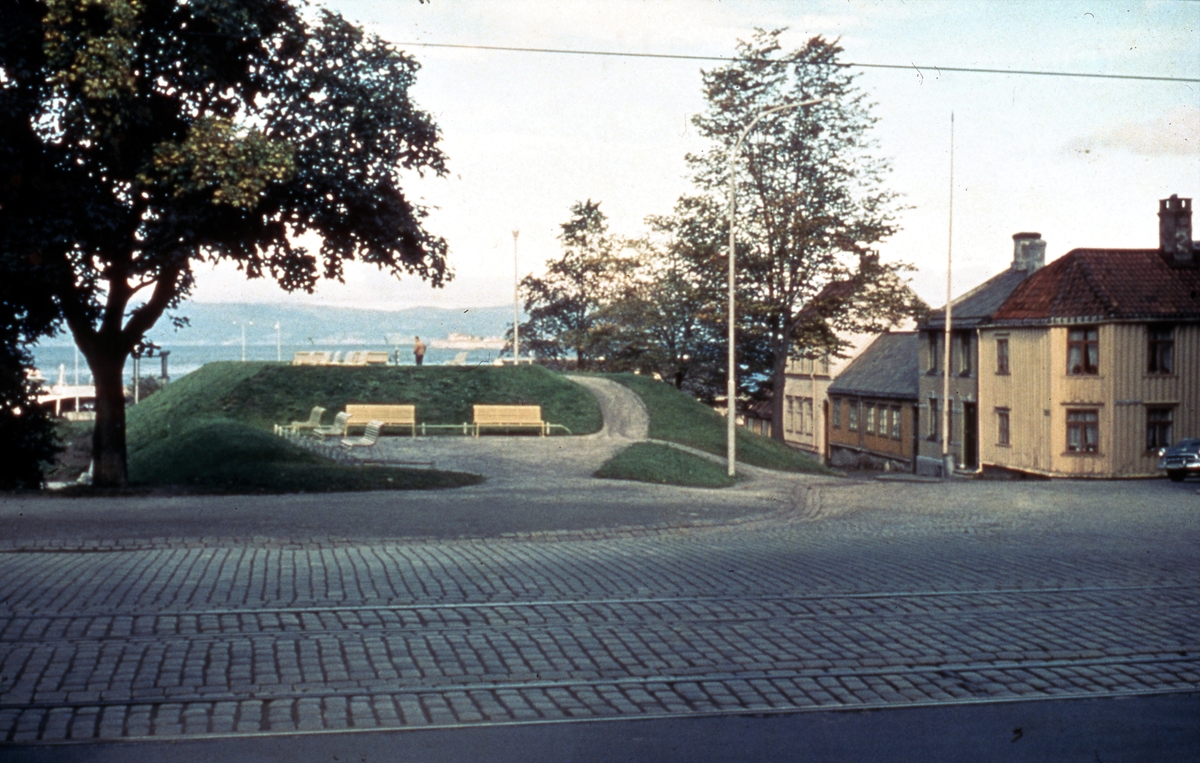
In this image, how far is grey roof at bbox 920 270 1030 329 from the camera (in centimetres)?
5150

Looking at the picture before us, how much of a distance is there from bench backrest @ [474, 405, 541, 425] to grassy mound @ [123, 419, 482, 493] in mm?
7477

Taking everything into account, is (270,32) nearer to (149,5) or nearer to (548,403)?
(149,5)

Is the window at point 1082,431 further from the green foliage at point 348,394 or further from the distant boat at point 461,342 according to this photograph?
the distant boat at point 461,342

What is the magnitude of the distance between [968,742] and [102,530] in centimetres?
1117

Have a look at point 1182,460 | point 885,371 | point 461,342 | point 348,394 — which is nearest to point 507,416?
point 348,394

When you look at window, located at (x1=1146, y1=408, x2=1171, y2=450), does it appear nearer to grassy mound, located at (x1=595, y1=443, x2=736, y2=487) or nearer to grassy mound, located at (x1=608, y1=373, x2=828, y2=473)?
grassy mound, located at (x1=608, y1=373, x2=828, y2=473)

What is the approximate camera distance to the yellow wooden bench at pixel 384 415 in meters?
33.2

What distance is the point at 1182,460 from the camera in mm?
30203

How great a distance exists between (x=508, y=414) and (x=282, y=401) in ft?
24.1

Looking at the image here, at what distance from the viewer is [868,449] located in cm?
6494

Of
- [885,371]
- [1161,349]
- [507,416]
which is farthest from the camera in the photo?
[885,371]

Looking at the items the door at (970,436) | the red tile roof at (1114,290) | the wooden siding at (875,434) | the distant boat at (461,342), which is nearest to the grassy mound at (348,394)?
the distant boat at (461,342)

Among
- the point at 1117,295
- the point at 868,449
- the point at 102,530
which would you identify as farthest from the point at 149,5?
the point at 868,449

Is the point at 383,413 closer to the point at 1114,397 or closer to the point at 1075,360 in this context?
the point at 1075,360
